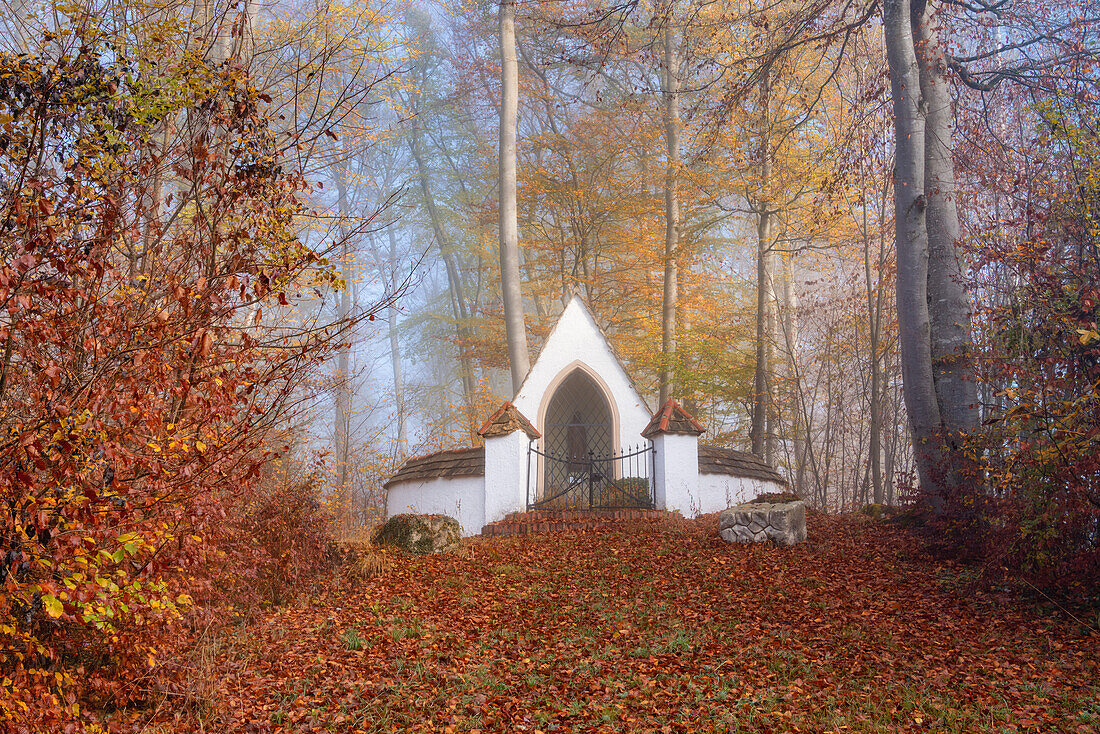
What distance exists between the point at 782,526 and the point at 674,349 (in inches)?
→ 288

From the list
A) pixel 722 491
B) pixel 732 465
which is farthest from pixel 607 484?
pixel 732 465

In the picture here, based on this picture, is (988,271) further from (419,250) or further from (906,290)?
(419,250)

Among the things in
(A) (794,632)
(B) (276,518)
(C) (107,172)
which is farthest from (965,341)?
(C) (107,172)

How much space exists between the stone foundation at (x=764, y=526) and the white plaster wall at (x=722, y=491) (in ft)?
7.32

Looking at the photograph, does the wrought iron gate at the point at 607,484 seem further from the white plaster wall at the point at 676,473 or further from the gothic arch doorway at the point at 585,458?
the white plaster wall at the point at 676,473

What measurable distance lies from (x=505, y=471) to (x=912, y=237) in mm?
6647

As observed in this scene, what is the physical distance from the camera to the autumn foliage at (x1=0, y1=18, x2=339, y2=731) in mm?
3273

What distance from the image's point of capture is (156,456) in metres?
3.87

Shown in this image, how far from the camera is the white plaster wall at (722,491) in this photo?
11578 millimetres

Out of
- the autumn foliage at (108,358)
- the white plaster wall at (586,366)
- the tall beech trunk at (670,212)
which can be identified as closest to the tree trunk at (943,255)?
the white plaster wall at (586,366)

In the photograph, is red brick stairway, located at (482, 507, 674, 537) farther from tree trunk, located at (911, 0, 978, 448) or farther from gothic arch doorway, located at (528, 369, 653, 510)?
tree trunk, located at (911, 0, 978, 448)

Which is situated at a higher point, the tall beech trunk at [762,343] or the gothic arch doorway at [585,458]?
the tall beech trunk at [762,343]

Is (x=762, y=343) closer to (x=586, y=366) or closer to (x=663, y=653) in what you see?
(x=586, y=366)

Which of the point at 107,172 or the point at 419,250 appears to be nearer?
the point at 107,172
